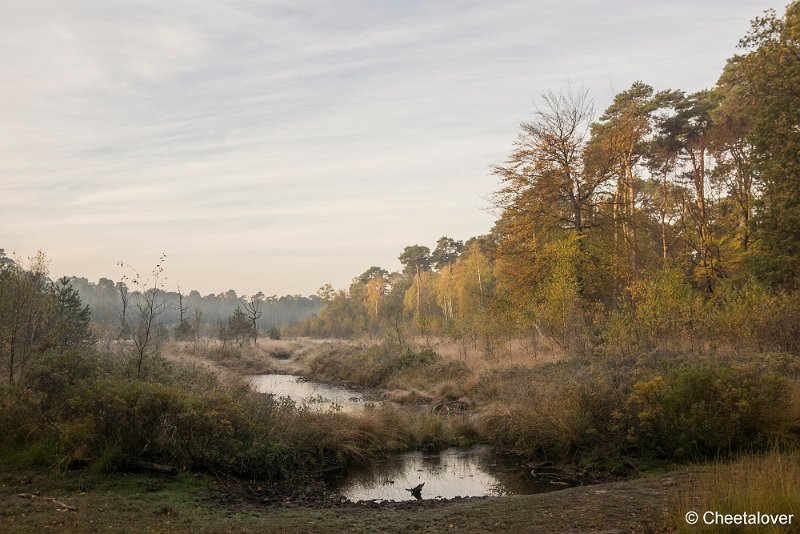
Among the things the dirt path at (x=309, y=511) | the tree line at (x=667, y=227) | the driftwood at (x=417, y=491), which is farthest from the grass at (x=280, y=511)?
A: the tree line at (x=667, y=227)

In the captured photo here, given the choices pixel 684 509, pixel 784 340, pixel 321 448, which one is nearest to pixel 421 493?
pixel 321 448

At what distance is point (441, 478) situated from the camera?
40.2 feet

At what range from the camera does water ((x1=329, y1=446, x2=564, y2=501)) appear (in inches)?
431

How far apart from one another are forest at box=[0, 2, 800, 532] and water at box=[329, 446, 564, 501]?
1.99 ft

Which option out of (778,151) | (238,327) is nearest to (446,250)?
(238,327)

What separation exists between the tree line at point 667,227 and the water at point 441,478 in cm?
904

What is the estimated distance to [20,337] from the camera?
15805 millimetres

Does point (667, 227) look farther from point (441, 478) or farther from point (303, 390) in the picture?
point (441, 478)

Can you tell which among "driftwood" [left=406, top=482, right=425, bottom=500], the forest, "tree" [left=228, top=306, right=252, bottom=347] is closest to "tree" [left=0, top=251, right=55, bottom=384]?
the forest

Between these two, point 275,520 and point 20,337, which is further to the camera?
point 20,337

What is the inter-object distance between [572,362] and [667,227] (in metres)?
20.5

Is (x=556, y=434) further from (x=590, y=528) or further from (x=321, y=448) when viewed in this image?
(x=590, y=528)

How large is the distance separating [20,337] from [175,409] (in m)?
8.01

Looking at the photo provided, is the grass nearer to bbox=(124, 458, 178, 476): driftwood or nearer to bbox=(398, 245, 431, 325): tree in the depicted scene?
bbox=(124, 458, 178, 476): driftwood
